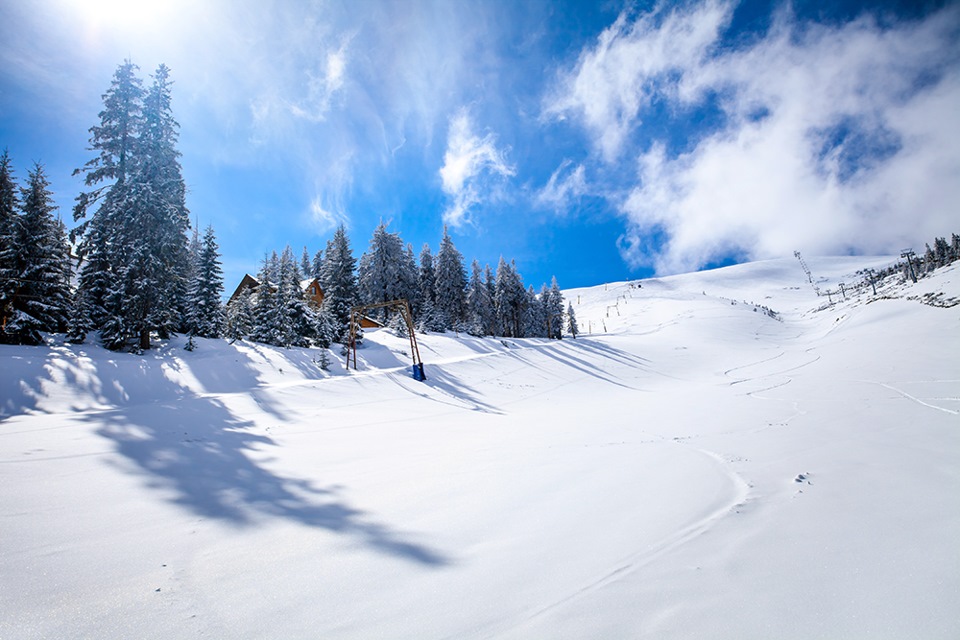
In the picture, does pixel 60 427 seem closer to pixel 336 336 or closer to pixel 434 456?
pixel 434 456

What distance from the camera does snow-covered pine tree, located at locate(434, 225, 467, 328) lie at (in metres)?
48.6

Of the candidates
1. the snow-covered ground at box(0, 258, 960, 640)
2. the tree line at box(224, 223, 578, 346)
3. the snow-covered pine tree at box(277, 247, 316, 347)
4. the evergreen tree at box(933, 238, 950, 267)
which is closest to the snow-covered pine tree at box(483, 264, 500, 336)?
the tree line at box(224, 223, 578, 346)

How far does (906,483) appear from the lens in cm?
398

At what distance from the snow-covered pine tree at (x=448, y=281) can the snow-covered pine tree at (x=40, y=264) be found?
33.6 meters

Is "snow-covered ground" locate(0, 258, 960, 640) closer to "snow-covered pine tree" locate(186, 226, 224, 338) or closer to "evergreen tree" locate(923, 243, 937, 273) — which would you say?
"snow-covered pine tree" locate(186, 226, 224, 338)

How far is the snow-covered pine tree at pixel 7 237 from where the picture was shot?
15.3 meters

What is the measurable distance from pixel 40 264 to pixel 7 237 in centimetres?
190

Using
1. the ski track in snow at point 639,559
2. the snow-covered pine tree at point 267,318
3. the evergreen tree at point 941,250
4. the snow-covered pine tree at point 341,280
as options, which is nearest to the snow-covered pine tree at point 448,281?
the snow-covered pine tree at point 341,280

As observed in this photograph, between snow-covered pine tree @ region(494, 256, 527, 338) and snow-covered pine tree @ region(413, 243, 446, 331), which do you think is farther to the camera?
snow-covered pine tree @ region(494, 256, 527, 338)

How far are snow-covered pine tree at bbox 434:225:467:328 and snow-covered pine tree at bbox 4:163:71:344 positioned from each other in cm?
3363

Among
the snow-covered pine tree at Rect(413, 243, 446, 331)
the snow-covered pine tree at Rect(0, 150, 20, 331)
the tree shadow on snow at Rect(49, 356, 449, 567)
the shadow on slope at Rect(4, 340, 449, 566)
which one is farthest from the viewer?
the snow-covered pine tree at Rect(413, 243, 446, 331)

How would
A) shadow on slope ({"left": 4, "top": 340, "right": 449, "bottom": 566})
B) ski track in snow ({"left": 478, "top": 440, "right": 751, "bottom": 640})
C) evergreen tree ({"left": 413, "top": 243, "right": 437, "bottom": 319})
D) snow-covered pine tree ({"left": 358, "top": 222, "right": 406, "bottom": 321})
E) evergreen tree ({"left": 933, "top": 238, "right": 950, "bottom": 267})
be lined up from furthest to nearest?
evergreen tree ({"left": 933, "top": 238, "right": 950, "bottom": 267})
evergreen tree ({"left": 413, "top": 243, "right": 437, "bottom": 319})
snow-covered pine tree ({"left": 358, "top": 222, "right": 406, "bottom": 321})
shadow on slope ({"left": 4, "top": 340, "right": 449, "bottom": 566})
ski track in snow ({"left": 478, "top": 440, "right": 751, "bottom": 640})

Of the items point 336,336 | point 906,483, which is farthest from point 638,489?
point 336,336

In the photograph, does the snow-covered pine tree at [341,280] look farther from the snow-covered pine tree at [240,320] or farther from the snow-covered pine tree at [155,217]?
the snow-covered pine tree at [155,217]
